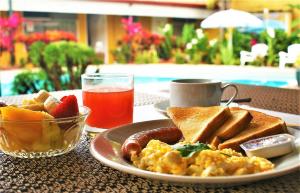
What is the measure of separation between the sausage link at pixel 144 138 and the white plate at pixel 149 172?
Result: 2 cm

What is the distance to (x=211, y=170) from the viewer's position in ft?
1.63

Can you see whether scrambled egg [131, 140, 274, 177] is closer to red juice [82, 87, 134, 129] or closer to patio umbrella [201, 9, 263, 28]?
red juice [82, 87, 134, 129]

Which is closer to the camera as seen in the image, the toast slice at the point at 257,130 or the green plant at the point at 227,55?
the toast slice at the point at 257,130

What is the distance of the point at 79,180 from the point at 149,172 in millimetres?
114

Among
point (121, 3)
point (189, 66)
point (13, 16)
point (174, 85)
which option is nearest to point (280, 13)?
point (189, 66)

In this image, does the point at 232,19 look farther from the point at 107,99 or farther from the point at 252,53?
the point at 107,99

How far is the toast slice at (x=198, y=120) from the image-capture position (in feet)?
2.23

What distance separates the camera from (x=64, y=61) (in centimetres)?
480

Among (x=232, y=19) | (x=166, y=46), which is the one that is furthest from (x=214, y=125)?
(x=166, y=46)

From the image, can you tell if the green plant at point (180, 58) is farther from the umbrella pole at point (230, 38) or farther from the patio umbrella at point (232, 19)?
the patio umbrella at point (232, 19)

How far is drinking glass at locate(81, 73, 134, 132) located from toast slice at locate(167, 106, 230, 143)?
0.47ft

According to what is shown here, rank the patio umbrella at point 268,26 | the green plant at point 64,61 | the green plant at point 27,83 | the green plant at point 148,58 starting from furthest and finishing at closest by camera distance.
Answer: the green plant at point 148,58 → the patio umbrella at point 268,26 → the green plant at point 64,61 → the green plant at point 27,83

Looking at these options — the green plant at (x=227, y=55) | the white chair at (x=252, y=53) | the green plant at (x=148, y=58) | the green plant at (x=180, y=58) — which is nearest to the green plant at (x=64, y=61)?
the white chair at (x=252, y=53)

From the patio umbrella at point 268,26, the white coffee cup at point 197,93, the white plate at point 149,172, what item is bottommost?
the white plate at point 149,172
